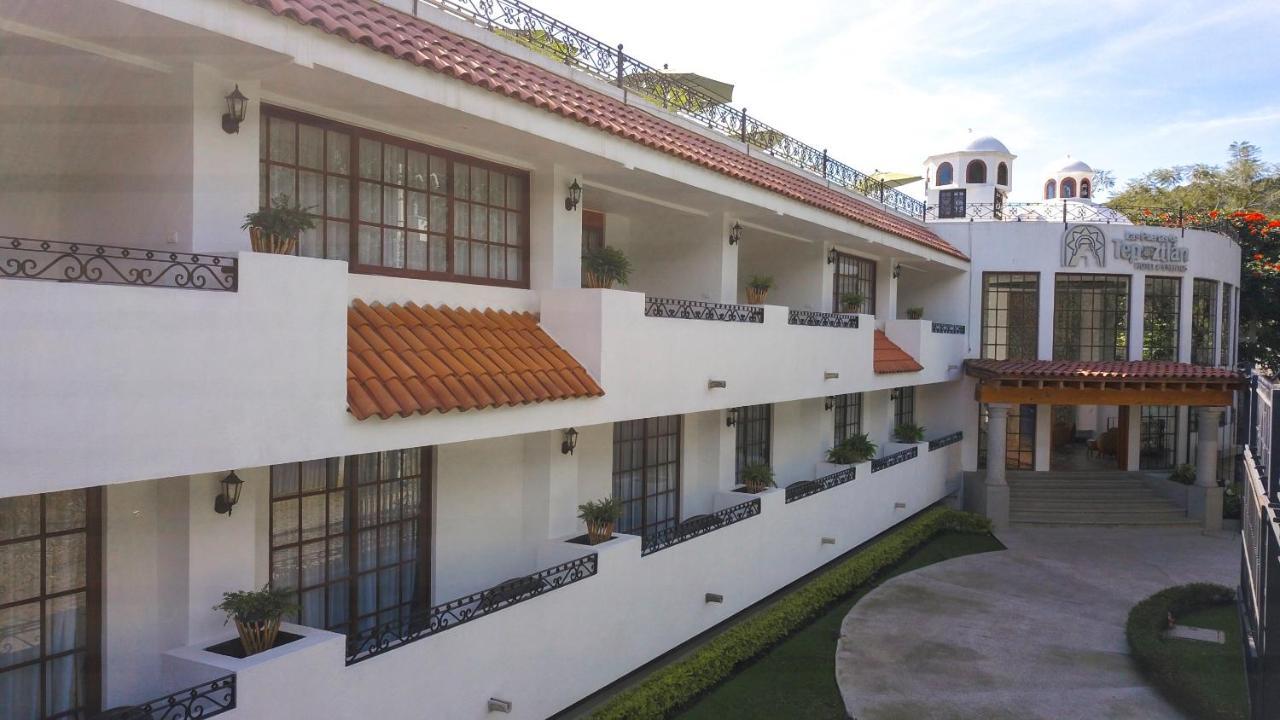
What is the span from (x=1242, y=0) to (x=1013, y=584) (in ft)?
35.9

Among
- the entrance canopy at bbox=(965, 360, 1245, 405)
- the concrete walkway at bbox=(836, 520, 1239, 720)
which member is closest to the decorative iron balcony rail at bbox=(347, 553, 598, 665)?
the concrete walkway at bbox=(836, 520, 1239, 720)

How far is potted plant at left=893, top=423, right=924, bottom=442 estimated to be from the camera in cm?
2227

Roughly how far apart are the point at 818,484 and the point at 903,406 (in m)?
8.61

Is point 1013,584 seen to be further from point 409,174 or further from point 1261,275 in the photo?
point 1261,275

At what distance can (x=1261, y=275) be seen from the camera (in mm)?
29484

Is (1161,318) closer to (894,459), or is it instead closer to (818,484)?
(894,459)

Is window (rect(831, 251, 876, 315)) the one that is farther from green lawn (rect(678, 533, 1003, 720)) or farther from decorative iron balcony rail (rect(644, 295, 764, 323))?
green lawn (rect(678, 533, 1003, 720))

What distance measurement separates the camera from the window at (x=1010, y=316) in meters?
25.0

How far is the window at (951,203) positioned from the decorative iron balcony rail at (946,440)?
7.10m

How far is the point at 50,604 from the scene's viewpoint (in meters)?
6.75

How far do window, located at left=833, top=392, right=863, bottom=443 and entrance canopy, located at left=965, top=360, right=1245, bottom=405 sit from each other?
3950mm

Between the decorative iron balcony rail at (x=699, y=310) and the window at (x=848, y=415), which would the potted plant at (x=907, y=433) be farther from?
the decorative iron balcony rail at (x=699, y=310)

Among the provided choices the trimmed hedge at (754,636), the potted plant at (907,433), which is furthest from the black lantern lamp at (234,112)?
the potted plant at (907,433)

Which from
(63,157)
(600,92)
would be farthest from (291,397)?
(600,92)
